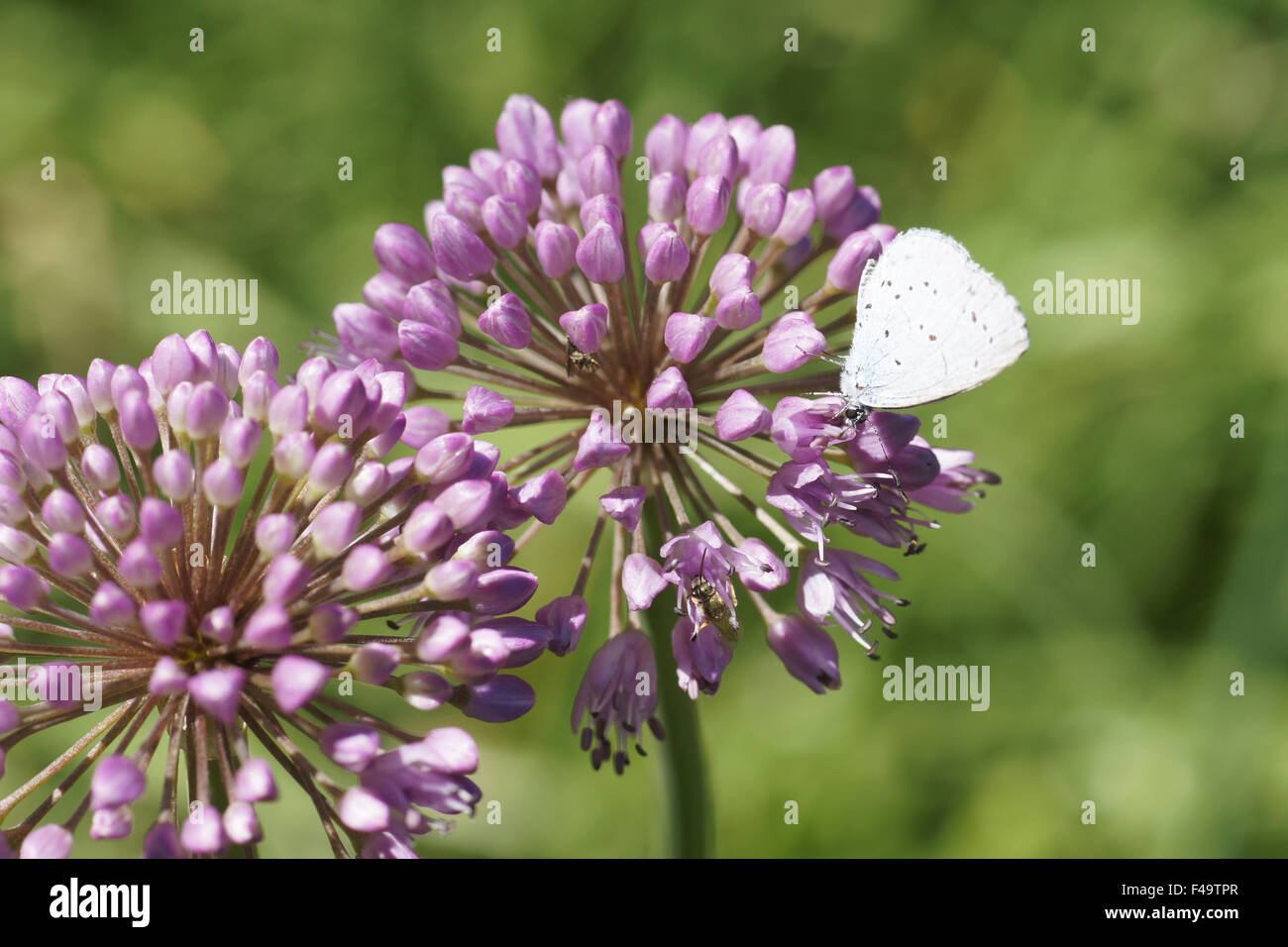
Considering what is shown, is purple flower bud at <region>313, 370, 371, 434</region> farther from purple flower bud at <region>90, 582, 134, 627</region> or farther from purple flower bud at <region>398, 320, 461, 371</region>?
purple flower bud at <region>90, 582, 134, 627</region>

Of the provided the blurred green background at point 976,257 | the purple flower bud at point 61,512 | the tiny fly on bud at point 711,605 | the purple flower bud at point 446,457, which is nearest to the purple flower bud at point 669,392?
the tiny fly on bud at point 711,605

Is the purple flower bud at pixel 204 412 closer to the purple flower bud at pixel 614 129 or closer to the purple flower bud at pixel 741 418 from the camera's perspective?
the purple flower bud at pixel 741 418

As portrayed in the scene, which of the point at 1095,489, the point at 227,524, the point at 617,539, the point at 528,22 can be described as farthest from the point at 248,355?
the point at 1095,489

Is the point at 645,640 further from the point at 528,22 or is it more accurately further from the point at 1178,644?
the point at 528,22

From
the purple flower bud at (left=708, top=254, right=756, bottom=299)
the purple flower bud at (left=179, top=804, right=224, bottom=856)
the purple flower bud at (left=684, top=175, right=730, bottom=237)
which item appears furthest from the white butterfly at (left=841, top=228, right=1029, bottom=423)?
the purple flower bud at (left=179, top=804, right=224, bottom=856)
